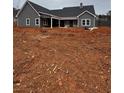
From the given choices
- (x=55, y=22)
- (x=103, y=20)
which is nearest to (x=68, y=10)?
(x=55, y=22)

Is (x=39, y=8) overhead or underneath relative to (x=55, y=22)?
overhead

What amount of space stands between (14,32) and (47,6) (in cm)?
30

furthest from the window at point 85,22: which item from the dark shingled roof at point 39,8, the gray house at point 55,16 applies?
the dark shingled roof at point 39,8

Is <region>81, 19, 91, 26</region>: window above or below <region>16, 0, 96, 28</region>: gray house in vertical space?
below

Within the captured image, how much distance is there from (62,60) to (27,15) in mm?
396

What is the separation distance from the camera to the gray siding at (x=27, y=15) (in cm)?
175

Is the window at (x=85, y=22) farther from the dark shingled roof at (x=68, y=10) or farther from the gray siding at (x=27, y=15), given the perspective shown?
the gray siding at (x=27, y=15)

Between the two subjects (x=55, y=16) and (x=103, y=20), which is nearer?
(x=103, y=20)

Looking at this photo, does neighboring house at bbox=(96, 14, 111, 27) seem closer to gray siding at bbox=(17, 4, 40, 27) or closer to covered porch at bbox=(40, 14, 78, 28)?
covered porch at bbox=(40, 14, 78, 28)

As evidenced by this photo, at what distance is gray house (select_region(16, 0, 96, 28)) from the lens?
170 cm

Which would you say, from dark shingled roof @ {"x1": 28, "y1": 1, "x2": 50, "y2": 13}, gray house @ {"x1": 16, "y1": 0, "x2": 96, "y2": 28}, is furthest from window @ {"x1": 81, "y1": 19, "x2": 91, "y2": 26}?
dark shingled roof @ {"x1": 28, "y1": 1, "x2": 50, "y2": 13}

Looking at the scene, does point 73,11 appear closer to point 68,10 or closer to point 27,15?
point 68,10

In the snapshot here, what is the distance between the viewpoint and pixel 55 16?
1.75 metres
